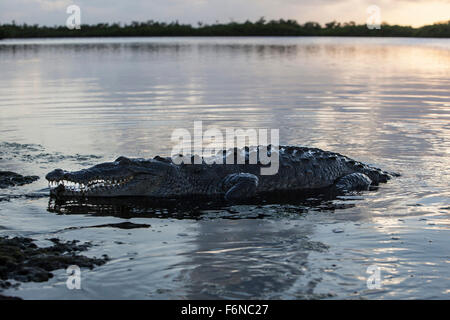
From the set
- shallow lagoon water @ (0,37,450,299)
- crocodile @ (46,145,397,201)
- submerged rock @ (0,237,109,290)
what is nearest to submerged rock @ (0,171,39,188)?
shallow lagoon water @ (0,37,450,299)

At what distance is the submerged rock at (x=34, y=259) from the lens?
17.4 feet

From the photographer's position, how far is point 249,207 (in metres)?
7.80

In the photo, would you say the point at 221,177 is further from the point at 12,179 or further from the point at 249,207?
the point at 12,179

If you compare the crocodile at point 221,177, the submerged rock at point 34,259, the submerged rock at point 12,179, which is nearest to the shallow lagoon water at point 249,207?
the submerged rock at point 34,259

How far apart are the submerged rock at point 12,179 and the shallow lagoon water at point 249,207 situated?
0.30m

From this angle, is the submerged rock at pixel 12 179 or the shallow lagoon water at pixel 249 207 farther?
the submerged rock at pixel 12 179

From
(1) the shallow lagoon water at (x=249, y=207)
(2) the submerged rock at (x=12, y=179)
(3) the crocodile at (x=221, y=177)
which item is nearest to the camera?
(1) the shallow lagoon water at (x=249, y=207)

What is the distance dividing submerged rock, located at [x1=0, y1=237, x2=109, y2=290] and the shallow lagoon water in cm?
14

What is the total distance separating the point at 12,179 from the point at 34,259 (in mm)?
3391

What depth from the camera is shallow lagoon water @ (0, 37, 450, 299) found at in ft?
17.2

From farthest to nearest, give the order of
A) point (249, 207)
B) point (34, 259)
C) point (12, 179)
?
point (12, 179) < point (249, 207) < point (34, 259)

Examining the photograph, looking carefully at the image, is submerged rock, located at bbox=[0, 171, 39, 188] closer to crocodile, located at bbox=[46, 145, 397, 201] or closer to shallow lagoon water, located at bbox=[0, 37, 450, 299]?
shallow lagoon water, located at bbox=[0, 37, 450, 299]

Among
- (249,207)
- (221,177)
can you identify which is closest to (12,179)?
(221,177)

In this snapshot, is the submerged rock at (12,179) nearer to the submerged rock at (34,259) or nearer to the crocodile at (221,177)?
the crocodile at (221,177)
